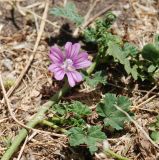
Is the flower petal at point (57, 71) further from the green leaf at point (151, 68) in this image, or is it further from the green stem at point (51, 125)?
the green leaf at point (151, 68)

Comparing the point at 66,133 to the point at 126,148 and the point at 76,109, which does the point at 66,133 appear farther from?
the point at 126,148

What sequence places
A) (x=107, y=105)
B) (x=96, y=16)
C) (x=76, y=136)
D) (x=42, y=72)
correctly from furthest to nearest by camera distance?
1. (x=96, y=16)
2. (x=42, y=72)
3. (x=107, y=105)
4. (x=76, y=136)

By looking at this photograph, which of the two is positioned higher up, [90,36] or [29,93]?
[90,36]

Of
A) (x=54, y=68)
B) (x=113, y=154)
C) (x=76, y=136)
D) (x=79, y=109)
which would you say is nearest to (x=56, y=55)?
(x=54, y=68)

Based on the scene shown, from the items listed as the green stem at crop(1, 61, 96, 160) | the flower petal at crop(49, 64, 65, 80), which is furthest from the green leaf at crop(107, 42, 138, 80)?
the flower petal at crop(49, 64, 65, 80)

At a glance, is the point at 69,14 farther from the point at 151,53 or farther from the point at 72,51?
the point at 151,53

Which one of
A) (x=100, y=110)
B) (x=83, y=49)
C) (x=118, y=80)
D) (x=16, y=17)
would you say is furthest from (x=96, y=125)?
(x=16, y=17)

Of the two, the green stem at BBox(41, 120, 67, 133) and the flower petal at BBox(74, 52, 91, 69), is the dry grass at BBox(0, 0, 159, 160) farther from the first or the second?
the flower petal at BBox(74, 52, 91, 69)
